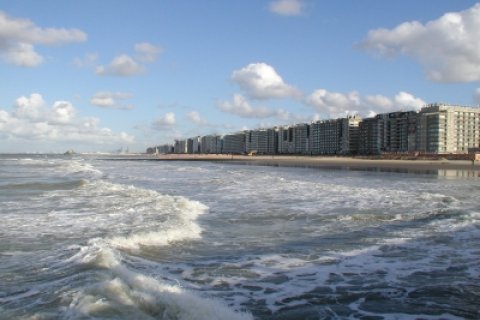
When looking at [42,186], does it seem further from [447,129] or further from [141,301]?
[447,129]

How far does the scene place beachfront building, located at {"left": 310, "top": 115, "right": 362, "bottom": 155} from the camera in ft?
553

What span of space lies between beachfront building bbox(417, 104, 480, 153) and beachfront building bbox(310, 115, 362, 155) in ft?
99.8

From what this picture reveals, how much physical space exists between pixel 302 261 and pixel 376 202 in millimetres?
10233

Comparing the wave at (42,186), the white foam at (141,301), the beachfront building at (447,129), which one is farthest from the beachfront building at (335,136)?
the white foam at (141,301)

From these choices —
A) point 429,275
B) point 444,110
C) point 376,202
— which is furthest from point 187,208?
point 444,110

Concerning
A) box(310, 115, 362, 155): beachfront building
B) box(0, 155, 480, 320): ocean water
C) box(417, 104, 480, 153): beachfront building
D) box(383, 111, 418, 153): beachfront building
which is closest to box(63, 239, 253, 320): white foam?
box(0, 155, 480, 320): ocean water

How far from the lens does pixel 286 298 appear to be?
256 inches

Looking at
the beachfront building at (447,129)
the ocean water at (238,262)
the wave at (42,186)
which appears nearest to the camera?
the ocean water at (238,262)

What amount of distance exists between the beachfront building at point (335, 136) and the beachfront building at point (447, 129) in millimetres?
30432

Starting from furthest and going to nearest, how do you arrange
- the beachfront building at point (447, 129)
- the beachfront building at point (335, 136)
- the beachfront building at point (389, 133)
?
the beachfront building at point (335, 136) < the beachfront building at point (389, 133) < the beachfront building at point (447, 129)

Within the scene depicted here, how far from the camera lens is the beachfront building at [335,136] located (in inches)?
6639

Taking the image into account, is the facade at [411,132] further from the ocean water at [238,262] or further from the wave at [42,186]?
the ocean water at [238,262]

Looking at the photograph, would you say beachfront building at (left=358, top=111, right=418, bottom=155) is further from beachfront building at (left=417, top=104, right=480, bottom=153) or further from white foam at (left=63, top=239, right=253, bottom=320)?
white foam at (left=63, top=239, right=253, bottom=320)

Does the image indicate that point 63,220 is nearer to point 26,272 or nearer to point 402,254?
point 26,272
